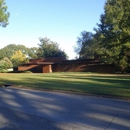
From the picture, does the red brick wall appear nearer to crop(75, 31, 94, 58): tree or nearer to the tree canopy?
the tree canopy

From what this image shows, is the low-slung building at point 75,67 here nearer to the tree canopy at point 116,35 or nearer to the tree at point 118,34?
the tree canopy at point 116,35

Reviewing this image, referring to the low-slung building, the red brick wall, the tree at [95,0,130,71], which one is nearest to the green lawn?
the tree at [95,0,130,71]

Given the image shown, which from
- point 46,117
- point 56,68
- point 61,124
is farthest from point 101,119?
point 56,68

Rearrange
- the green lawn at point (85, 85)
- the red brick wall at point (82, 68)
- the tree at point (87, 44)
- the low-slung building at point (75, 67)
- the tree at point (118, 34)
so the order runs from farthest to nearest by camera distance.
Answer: the tree at point (87, 44) → the low-slung building at point (75, 67) → the red brick wall at point (82, 68) → the tree at point (118, 34) → the green lawn at point (85, 85)

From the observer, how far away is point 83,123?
5.20 m

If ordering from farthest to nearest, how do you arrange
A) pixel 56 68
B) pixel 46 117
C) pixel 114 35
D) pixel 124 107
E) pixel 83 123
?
1. pixel 56 68
2. pixel 114 35
3. pixel 124 107
4. pixel 46 117
5. pixel 83 123

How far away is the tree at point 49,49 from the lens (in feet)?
245

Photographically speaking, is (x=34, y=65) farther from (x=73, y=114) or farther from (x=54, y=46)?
(x=73, y=114)

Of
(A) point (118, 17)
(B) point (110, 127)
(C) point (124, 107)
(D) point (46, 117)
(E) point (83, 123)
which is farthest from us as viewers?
(A) point (118, 17)

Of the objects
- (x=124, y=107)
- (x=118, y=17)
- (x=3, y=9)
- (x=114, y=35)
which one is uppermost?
(x=3, y=9)

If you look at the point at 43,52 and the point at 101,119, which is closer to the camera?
the point at 101,119

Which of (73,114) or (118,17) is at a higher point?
(118,17)

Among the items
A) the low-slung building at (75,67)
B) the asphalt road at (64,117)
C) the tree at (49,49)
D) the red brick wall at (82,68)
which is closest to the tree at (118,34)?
the red brick wall at (82,68)

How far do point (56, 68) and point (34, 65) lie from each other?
5.96 m
